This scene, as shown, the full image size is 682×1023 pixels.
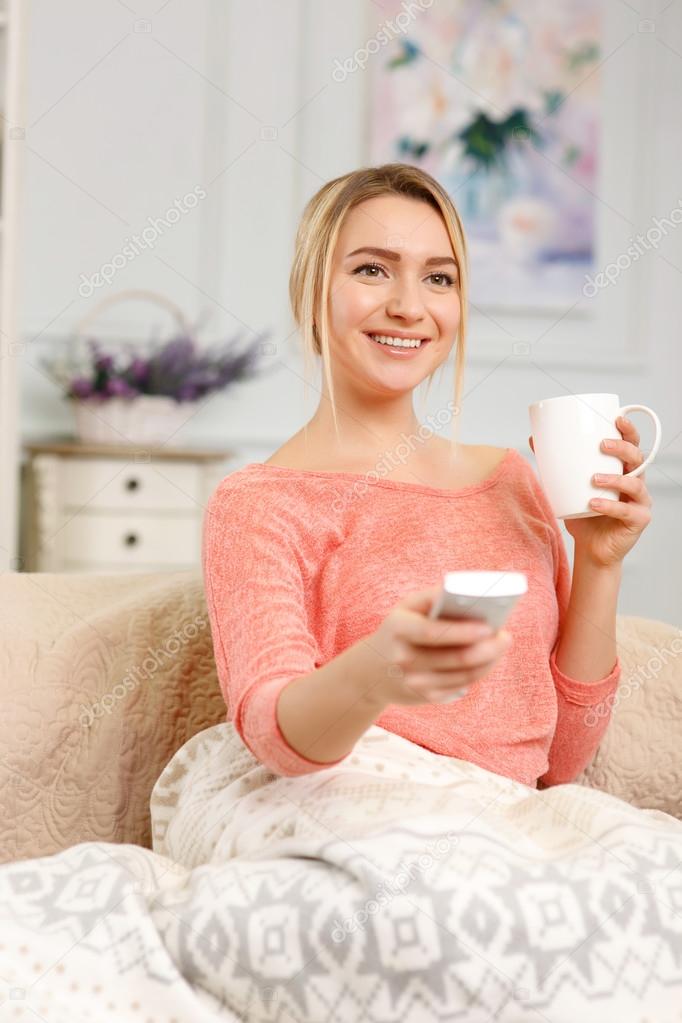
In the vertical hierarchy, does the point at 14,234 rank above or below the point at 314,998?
above

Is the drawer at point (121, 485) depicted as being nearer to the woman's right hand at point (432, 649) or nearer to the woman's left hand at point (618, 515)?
the woman's left hand at point (618, 515)

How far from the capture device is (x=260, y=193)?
334 centimetres

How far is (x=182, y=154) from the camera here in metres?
3.30

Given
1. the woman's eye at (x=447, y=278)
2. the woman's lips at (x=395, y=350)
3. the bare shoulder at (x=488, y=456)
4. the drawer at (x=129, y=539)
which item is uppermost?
the woman's eye at (x=447, y=278)

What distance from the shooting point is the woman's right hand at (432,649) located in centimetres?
75

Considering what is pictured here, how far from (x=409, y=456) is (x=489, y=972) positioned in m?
0.58

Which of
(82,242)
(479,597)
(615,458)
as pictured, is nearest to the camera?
(479,597)

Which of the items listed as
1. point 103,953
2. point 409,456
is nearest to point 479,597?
point 103,953

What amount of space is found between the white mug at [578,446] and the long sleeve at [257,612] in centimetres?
24

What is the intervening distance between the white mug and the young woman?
0.02 meters

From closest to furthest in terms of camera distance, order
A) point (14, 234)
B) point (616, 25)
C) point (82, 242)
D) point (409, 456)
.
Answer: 1. point (409, 456)
2. point (14, 234)
3. point (82, 242)
4. point (616, 25)

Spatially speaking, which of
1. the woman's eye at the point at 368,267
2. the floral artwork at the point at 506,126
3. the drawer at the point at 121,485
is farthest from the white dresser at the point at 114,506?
the woman's eye at the point at 368,267

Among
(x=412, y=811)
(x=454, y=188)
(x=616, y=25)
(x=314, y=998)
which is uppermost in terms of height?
(x=616, y=25)

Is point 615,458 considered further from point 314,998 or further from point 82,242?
point 82,242
